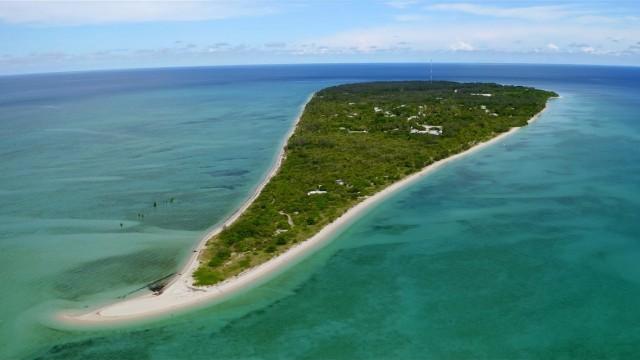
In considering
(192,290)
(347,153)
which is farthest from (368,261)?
(347,153)

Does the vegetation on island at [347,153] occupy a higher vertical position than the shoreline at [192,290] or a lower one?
higher

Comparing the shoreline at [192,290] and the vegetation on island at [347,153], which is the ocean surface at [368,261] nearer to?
the shoreline at [192,290]

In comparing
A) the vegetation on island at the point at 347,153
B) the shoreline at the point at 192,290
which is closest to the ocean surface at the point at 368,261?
the shoreline at the point at 192,290

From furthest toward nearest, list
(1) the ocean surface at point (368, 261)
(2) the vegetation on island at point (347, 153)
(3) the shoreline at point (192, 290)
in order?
1. (2) the vegetation on island at point (347, 153)
2. (3) the shoreline at point (192, 290)
3. (1) the ocean surface at point (368, 261)

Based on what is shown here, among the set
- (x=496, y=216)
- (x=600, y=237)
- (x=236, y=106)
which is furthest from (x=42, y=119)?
(x=600, y=237)

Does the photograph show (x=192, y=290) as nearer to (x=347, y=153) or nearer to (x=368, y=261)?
(x=368, y=261)

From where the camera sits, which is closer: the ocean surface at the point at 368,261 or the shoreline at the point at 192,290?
the ocean surface at the point at 368,261
